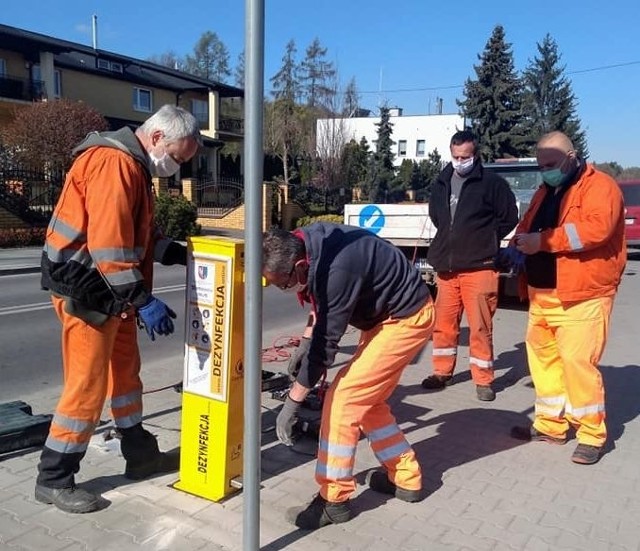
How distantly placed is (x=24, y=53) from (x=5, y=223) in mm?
17916

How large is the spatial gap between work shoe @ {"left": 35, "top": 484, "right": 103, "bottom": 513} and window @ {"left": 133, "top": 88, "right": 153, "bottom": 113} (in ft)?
126

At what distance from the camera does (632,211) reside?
1944 centimetres

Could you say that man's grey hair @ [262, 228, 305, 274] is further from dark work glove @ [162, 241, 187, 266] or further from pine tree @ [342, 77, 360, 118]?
pine tree @ [342, 77, 360, 118]

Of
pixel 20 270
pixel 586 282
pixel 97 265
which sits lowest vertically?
pixel 20 270

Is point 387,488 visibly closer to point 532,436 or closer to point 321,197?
point 532,436

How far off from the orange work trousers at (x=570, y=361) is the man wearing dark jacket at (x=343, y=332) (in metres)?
1.23

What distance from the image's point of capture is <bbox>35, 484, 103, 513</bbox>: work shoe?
11.1ft

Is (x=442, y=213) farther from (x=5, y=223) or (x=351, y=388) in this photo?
(x=5, y=223)

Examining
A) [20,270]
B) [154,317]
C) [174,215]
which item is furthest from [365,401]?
[174,215]

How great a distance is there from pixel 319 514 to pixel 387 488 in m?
0.55

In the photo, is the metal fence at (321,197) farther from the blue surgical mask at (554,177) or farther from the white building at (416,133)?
the blue surgical mask at (554,177)

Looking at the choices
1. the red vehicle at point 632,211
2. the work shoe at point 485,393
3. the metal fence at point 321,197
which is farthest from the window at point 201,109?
the work shoe at point 485,393

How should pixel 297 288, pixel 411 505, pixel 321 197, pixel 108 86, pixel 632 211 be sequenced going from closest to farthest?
pixel 297 288 → pixel 411 505 → pixel 632 211 → pixel 321 197 → pixel 108 86

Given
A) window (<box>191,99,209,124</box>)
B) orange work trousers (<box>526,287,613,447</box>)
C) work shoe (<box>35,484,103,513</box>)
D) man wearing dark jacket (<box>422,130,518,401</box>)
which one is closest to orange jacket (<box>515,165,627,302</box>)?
orange work trousers (<box>526,287,613,447</box>)
